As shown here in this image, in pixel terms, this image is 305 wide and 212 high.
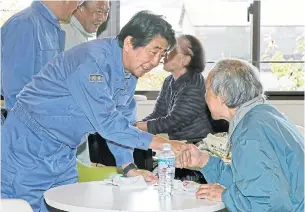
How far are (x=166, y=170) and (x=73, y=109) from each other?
20.4 inches

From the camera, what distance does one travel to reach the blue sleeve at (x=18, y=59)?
3.46 metres

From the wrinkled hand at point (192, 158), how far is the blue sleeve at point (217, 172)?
25 millimetres

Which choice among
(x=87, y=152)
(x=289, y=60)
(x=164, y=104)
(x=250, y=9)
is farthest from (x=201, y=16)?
(x=87, y=152)

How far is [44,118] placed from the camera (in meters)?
2.92

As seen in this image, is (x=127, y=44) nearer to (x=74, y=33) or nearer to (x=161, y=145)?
(x=161, y=145)

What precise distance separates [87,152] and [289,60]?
10.4ft

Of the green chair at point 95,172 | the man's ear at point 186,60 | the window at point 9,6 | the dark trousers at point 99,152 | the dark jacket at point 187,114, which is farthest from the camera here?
the window at point 9,6

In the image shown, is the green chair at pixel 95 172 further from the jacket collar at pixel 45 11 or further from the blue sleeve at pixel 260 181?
the blue sleeve at pixel 260 181

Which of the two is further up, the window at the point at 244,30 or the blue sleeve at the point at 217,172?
the window at the point at 244,30

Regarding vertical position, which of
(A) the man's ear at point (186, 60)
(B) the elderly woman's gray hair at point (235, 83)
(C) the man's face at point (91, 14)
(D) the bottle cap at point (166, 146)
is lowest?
(D) the bottle cap at point (166, 146)

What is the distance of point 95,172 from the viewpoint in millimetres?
3635

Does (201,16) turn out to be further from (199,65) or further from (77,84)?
(77,84)

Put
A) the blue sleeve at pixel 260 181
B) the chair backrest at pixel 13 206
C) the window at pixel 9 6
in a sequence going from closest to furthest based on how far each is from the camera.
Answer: the chair backrest at pixel 13 206 → the blue sleeve at pixel 260 181 → the window at pixel 9 6

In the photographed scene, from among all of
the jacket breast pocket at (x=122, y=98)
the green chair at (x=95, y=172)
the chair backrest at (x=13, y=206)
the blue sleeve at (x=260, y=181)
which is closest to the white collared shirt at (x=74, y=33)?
the green chair at (x=95, y=172)
